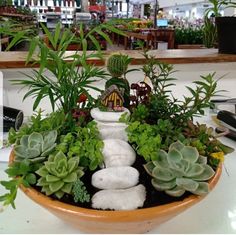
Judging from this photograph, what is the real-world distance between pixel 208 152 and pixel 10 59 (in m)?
0.94

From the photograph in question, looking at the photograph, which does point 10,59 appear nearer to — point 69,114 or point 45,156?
point 69,114

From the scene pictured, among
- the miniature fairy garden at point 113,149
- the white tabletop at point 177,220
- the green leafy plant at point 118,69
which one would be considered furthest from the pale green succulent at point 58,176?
the green leafy plant at point 118,69

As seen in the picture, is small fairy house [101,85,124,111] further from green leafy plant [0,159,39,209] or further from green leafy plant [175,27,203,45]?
green leafy plant [175,27,203,45]

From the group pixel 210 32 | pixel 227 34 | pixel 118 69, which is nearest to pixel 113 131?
pixel 118 69

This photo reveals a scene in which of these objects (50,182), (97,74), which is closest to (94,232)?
(50,182)

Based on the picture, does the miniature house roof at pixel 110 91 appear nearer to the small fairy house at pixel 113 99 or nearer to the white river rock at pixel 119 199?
the small fairy house at pixel 113 99

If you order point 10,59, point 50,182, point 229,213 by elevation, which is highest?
point 10,59

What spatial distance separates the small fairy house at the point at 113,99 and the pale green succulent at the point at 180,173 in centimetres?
16

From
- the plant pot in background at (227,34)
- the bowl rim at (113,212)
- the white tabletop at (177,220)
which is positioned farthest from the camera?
the plant pot in background at (227,34)

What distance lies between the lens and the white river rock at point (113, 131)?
62 centimetres

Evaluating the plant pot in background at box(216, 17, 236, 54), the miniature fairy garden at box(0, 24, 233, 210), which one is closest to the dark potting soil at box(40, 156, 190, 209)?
the miniature fairy garden at box(0, 24, 233, 210)

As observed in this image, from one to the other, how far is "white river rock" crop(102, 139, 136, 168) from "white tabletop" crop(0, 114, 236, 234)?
5.2 inches

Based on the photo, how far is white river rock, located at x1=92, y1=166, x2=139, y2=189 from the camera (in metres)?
0.52

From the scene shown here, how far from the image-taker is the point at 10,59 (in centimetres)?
125
